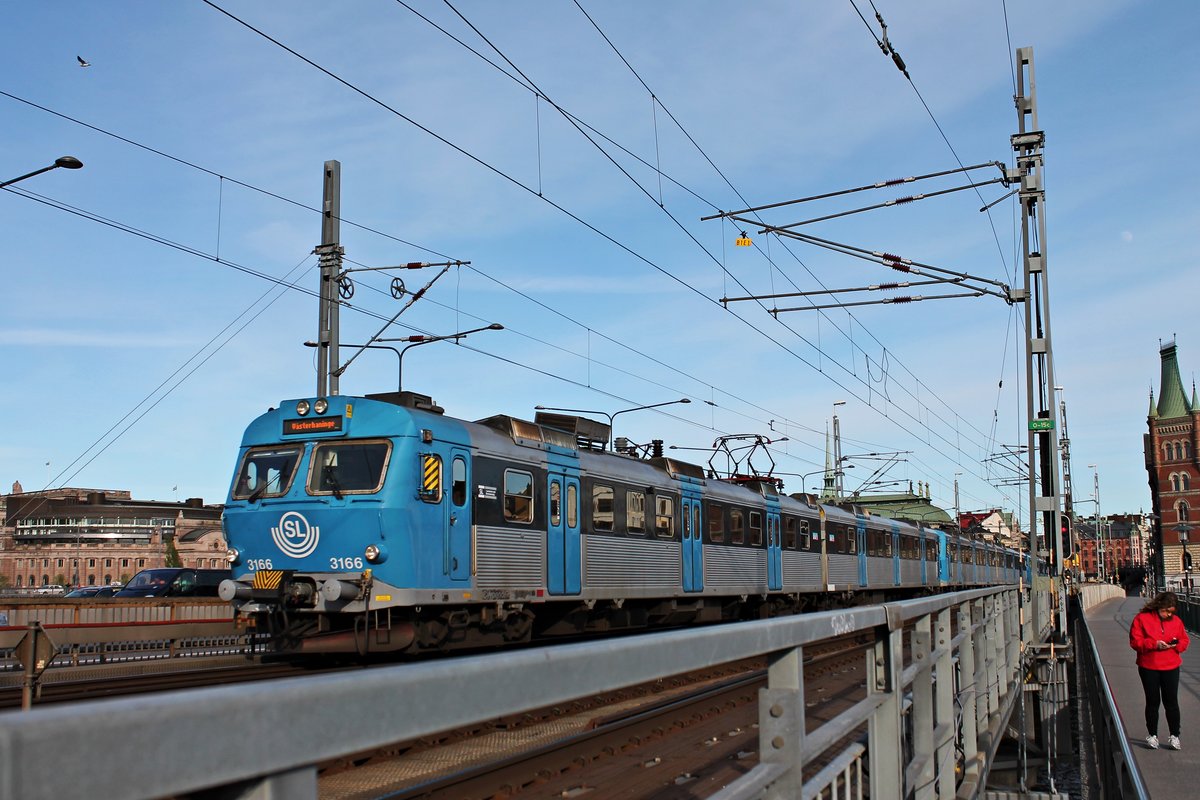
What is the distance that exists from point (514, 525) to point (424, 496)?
1803mm

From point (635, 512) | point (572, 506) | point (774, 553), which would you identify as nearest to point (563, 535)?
point (572, 506)

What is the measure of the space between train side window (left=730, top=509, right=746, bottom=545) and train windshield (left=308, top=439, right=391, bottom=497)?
10.1m

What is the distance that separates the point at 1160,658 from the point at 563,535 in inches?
308

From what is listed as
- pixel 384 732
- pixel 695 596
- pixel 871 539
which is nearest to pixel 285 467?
pixel 695 596

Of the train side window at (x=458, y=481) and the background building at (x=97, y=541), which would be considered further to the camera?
the background building at (x=97, y=541)

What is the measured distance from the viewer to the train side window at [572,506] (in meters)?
15.8

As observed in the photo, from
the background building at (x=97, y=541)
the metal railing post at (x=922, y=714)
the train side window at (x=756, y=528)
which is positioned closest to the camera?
the metal railing post at (x=922, y=714)

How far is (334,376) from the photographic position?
19.2 meters

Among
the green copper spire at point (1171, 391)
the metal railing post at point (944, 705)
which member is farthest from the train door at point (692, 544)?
the green copper spire at point (1171, 391)

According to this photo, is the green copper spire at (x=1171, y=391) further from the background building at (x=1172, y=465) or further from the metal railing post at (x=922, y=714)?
the metal railing post at (x=922, y=714)

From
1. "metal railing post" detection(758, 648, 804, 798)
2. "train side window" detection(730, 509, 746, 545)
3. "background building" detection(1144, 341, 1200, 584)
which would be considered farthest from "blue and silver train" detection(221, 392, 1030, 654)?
"background building" detection(1144, 341, 1200, 584)

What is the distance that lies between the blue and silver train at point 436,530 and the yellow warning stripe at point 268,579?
3 cm

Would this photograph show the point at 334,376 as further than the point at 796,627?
Yes

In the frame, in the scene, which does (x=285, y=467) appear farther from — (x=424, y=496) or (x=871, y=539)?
(x=871, y=539)
